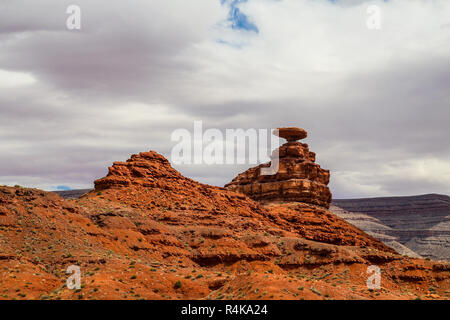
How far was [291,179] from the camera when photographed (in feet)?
302

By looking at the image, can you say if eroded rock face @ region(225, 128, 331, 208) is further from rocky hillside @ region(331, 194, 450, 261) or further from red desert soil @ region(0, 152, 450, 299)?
rocky hillside @ region(331, 194, 450, 261)

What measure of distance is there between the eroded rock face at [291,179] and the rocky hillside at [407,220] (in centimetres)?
6032

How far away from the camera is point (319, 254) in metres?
58.6

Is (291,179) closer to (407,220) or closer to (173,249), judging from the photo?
(173,249)

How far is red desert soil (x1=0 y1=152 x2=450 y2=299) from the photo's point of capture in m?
34.6

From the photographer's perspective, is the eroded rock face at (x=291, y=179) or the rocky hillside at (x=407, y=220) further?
the rocky hillside at (x=407, y=220)

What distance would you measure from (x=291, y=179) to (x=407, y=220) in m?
105

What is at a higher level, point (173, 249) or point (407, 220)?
point (407, 220)

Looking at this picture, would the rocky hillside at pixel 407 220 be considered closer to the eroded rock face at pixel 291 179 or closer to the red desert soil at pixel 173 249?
the eroded rock face at pixel 291 179

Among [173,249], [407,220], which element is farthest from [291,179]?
[407,220]

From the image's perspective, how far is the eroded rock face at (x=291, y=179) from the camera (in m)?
91.0

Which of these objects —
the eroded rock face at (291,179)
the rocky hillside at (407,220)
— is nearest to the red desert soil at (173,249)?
the eroded rock face at (291,179)

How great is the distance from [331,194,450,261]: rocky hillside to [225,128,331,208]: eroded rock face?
60.3 meters

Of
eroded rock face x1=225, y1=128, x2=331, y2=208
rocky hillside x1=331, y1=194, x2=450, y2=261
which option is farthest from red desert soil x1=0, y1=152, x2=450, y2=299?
rocky hillside x1=331, y1=194, x2=450, y2=261
